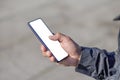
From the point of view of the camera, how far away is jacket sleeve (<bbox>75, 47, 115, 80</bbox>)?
7.78 feet

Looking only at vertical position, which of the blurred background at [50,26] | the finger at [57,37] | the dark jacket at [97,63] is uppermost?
the finger at [57,37]

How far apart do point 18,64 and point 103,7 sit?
2.01m

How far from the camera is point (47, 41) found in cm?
241

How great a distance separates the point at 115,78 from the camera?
2.15 metres

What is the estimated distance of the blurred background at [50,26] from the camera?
426 cm

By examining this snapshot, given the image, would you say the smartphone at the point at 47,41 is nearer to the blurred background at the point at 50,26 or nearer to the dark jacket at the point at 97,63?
the dark jacket at the point at 97,63

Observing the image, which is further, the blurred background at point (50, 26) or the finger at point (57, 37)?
the blurred background at point (50, 26)

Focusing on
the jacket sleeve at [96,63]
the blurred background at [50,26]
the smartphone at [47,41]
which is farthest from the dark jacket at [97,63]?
the blurred background at [50,26]

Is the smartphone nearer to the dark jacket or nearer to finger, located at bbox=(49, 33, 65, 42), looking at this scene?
finger, located at bbox=(49, 33, 65, 42)

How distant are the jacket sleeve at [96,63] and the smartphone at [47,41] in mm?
139

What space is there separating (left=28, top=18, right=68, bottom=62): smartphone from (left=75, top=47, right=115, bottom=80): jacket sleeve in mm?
139

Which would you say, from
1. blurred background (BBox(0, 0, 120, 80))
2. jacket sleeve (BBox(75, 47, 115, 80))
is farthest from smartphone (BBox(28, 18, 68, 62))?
blurred background (BBox(0, 0, 120, 80))

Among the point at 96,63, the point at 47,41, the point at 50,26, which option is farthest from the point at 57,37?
the point at 50,26

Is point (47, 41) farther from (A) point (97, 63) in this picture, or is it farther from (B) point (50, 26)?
(B) point (50, 26)
